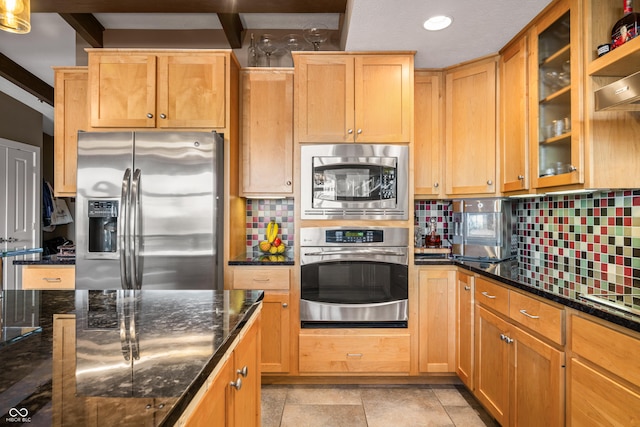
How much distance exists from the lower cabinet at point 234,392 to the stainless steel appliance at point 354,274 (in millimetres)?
1210

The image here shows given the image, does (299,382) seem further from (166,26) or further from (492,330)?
(166,26)

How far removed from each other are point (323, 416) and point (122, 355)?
6.01ft

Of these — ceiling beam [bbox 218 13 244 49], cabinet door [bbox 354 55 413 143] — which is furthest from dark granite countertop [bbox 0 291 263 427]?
ceiling beam [bbox 218 13 244 49]

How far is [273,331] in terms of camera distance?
8.74 ft

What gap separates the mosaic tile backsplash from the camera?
1.77m

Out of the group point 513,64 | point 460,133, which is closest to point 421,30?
point 513,64

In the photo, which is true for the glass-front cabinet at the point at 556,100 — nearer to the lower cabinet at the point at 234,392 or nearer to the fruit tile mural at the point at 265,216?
the lower cabinet at the point at 234,392

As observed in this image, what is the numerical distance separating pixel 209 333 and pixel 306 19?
2826mm

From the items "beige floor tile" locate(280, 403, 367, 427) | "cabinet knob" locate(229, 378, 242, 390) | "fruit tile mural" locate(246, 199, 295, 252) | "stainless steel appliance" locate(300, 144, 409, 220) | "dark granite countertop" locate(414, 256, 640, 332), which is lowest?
"beige floor tile" locate(280, 403, 367, 427)

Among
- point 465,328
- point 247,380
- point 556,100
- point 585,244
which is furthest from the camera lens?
point 465,328

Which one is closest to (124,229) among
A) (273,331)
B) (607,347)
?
(273,331)

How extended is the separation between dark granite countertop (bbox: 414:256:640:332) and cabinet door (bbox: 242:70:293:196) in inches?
47.2

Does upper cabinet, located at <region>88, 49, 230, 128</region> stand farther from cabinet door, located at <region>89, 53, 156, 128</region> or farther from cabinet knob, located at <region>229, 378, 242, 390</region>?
cabinet knob, located at <region>229, 378, 242, 390</region>

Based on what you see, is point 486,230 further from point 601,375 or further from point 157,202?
point 157,202
